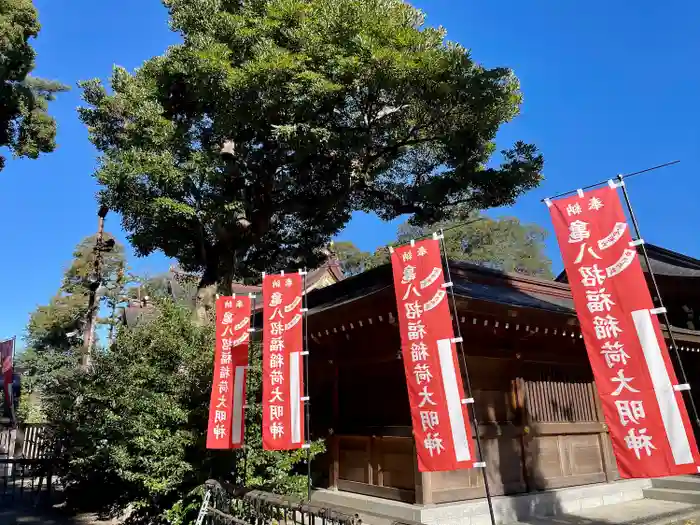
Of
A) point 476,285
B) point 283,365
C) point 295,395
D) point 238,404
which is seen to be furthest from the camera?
Result: point 476,285

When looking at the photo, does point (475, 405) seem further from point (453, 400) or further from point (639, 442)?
point (639, 442)

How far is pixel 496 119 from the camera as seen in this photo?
1072 cm

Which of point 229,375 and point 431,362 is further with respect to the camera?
point 229,375

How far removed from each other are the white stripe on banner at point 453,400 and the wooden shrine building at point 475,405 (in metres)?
1.52

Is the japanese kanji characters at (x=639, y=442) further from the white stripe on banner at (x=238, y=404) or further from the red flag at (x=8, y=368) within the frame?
the red flag at (x=8, y=368)

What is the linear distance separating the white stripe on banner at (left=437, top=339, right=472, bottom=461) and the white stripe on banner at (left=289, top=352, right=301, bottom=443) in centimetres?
221

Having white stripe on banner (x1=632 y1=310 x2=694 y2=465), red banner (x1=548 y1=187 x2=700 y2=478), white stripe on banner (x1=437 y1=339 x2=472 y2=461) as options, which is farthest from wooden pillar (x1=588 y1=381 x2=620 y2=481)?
white stripe on banner (x1=437 y1=339 x2=472 y2=461)

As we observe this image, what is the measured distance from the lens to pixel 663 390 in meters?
4.54

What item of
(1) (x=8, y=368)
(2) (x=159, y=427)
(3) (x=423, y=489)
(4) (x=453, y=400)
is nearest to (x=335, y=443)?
(3) (x=423, y=489)

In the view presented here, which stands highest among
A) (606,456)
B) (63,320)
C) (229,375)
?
(63,320)

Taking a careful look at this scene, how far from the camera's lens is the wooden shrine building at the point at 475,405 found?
7.64 meters

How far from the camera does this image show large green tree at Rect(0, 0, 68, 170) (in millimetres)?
12672

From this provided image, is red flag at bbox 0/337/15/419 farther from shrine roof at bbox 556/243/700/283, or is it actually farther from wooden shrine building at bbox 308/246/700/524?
shrine roof at bbox 556/243/700/283

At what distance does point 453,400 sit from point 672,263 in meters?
12.7
